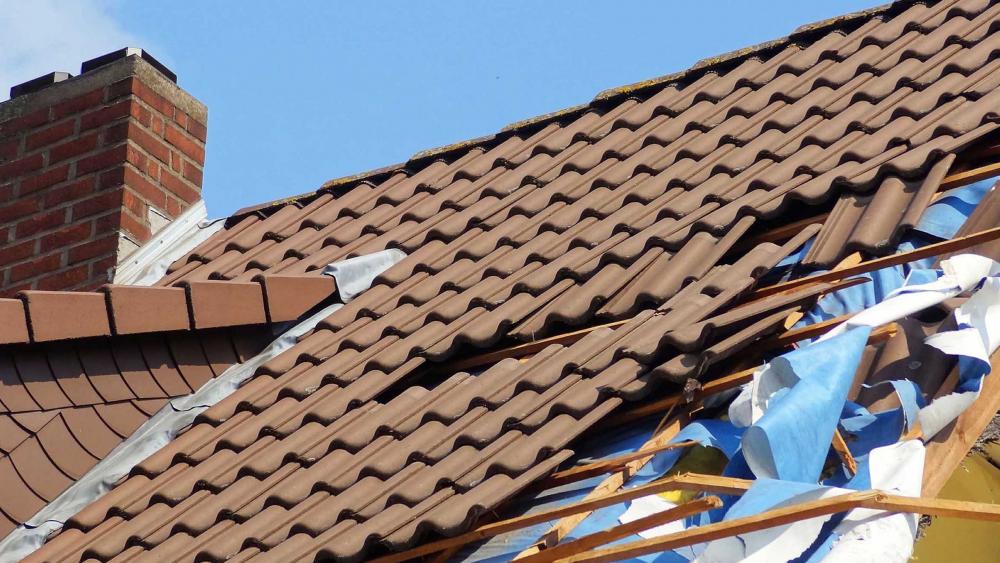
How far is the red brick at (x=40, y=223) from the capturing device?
7.49m

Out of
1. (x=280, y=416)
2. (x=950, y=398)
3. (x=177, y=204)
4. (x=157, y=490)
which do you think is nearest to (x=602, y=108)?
(x=177, y=204)

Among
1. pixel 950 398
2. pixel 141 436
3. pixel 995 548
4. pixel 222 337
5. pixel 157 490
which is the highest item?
pixel 222 337

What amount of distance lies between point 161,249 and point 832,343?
174 inches

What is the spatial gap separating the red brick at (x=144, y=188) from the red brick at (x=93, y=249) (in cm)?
32

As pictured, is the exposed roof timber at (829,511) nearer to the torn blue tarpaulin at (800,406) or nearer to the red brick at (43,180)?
the torn blue tarpaulin at (800,406)

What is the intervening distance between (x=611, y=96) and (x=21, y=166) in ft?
10.6

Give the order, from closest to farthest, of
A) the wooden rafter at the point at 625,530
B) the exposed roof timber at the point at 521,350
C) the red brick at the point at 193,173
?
1. the wooden rafter at the point at 625,530
2. the exposed roof timber at the point at 521,350
3. the red brick at the point at 193,173

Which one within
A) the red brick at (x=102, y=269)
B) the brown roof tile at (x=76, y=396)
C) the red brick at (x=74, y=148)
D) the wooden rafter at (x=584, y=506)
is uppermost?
the red brick at (x=74, y=148)

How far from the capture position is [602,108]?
7.64 m

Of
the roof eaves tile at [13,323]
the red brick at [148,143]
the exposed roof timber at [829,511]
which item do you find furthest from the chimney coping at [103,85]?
the exposed roof timber at [829,511]

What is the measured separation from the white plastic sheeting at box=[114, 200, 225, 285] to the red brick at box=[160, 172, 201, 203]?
58 mm

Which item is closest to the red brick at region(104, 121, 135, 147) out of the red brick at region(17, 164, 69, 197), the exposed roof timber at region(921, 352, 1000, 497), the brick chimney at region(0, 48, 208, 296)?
the brick chimney at region(0, 48, 208, 296)

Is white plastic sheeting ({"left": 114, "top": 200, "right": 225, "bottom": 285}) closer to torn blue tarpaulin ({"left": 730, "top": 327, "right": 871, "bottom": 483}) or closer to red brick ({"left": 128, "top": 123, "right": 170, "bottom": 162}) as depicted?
red brick ({"left": 128, "top": 123, "right": 170, "bottom": 162})

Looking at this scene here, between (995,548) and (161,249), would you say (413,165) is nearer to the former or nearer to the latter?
(161,249)
